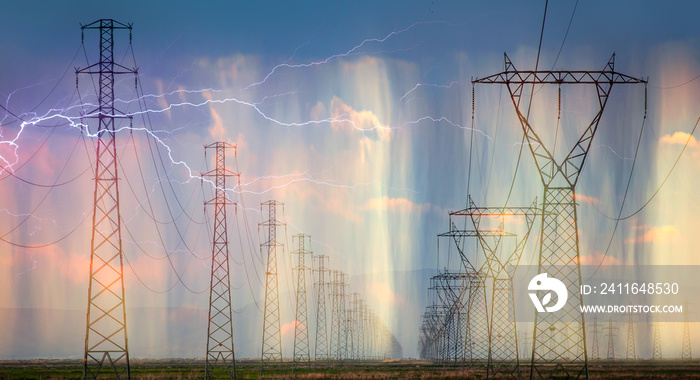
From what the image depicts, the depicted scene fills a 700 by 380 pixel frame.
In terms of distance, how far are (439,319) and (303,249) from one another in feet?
219

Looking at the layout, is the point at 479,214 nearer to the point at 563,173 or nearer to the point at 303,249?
the point at 563,173

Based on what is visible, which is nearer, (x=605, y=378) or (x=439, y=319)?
(x=605, y=378)

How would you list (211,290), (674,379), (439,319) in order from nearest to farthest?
(211,290), (674,379), (439,319)

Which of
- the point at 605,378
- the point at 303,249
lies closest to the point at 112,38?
the point at 605,378

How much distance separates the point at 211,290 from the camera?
55.5m

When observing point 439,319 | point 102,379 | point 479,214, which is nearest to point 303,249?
point 102,379

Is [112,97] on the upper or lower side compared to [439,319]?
upper

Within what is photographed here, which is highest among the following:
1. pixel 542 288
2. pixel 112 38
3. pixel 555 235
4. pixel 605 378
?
pixel 112 38

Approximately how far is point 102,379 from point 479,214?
1275 inches

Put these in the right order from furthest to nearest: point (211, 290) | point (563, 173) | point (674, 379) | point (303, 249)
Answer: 1. point (303, 249)
2. point (674, 379)
3. point (211, 290)
4. point (563, 173)

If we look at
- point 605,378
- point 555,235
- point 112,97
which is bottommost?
point 605,378

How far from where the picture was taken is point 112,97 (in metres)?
44.5

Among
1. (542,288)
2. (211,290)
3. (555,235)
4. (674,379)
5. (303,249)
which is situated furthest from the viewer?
(303,249)

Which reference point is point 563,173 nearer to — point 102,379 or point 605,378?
point 605,378
